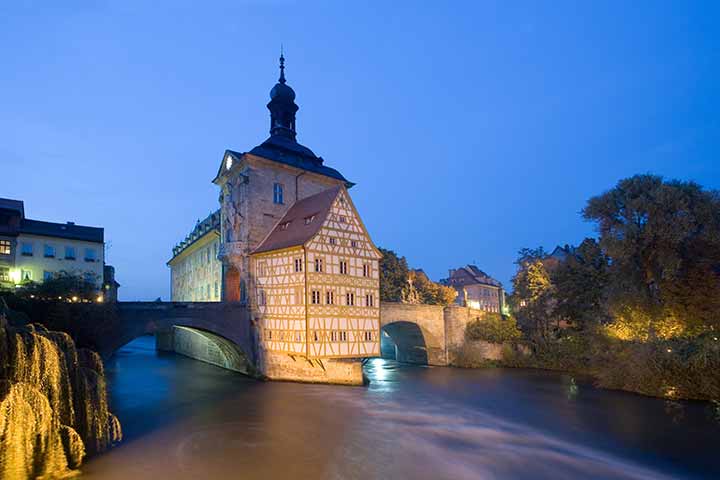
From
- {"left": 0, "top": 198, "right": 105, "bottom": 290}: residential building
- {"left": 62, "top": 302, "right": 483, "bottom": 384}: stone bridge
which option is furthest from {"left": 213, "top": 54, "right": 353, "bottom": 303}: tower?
{"left": 0, "top": 198, "right": 105, "bottom": 290}: residential building

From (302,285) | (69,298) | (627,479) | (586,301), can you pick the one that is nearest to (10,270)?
(69,298)

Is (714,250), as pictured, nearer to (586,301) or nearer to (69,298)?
(586,301)

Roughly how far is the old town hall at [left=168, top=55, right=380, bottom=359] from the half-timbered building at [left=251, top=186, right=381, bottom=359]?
0.06 meters

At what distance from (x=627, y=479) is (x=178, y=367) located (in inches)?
1261

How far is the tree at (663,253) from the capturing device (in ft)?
76.0

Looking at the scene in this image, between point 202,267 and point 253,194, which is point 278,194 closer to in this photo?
point 253,194

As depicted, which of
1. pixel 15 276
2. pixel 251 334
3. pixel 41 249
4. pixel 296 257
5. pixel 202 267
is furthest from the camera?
pixel 202 267

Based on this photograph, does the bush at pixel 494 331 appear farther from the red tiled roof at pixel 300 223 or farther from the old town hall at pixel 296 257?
the red tiled roof at pixel 300 223

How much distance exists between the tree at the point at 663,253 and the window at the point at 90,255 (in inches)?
1527

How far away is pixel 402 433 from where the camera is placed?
1677 cm

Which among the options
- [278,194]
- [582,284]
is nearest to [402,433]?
[278,194]

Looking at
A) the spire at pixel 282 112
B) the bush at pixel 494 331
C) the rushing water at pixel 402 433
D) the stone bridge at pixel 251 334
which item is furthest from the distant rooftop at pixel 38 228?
the bush at pixel 494 331

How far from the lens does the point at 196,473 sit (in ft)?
40.7

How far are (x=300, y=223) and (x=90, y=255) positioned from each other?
2158 centimetres
